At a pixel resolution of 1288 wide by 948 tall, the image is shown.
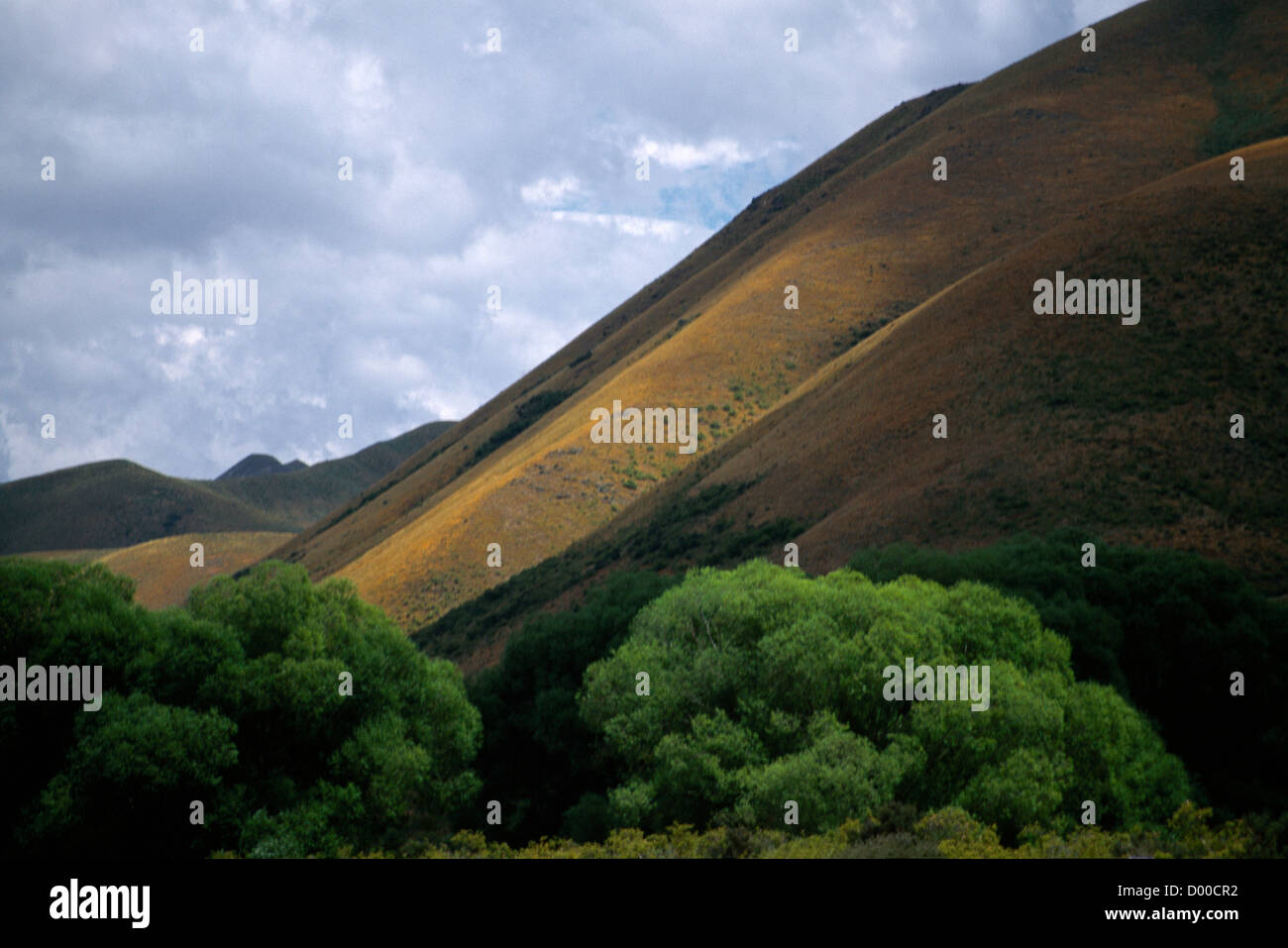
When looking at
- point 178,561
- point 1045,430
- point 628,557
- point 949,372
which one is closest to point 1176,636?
point 1045,430

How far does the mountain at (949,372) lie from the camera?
40.4 meters

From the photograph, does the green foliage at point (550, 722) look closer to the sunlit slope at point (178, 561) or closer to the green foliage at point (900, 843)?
the green foliage at point (900, 843)

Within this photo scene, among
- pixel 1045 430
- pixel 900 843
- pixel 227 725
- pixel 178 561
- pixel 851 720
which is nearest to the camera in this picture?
pixel 900 843

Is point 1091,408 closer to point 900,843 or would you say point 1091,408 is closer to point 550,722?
point 550,722

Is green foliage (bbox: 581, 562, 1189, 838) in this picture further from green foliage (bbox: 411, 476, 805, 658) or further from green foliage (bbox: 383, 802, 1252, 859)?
green foliage (bbox: 411, 476, 805, 658)

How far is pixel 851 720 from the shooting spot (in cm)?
2230

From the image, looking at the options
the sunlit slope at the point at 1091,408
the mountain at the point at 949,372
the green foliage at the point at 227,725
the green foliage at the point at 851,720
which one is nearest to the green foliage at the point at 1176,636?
the green foliage at the point at 851,720

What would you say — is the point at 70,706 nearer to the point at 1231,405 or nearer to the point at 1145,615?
the point at 1145,615

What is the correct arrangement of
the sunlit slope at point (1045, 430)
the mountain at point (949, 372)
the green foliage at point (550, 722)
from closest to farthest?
the green foliage at point (550, 722) < the sunlit slope at point (1045, 430) < the mountain at point (949, 372)

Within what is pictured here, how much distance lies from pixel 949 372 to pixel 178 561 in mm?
127863

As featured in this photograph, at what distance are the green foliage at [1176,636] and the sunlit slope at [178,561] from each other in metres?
121

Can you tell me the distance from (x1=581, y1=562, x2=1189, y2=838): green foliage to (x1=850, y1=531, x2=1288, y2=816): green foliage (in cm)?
242

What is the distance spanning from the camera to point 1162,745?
78.5ft

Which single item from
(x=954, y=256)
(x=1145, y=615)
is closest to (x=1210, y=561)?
(x=1145, y=615)
